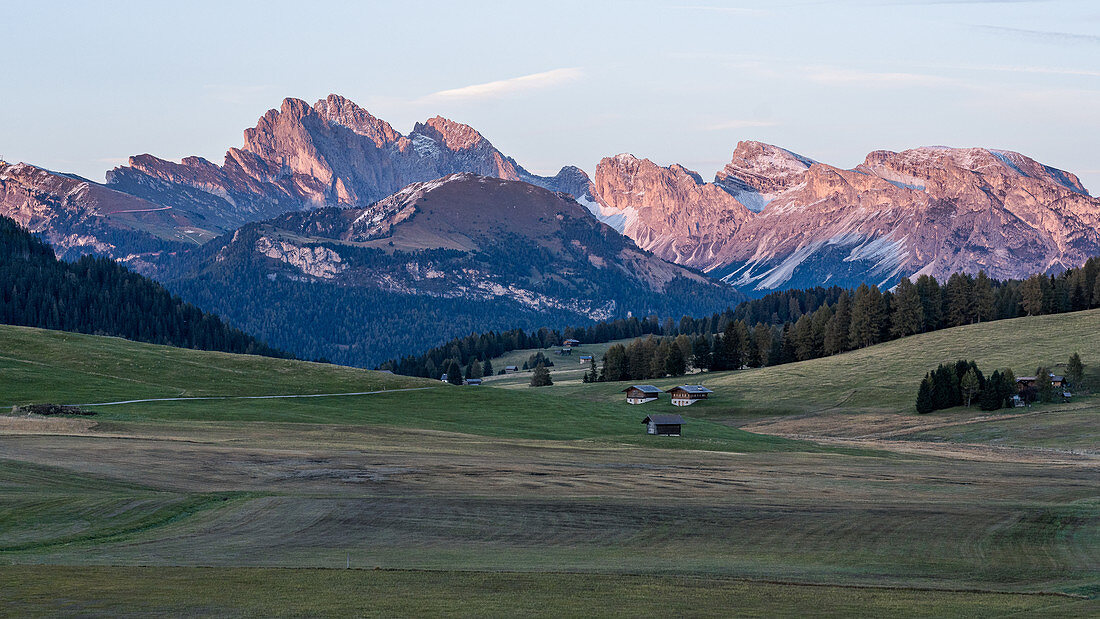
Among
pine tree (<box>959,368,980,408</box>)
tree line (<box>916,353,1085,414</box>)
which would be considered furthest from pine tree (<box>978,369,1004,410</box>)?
pine tree (<box>959,368,980,408</box>)

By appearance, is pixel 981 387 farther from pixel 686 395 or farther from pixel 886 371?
pixel 686 395

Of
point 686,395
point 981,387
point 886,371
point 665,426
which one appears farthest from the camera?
point 886,371

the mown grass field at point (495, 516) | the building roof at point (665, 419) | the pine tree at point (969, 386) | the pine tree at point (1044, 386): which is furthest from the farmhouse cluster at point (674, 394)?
the mown grass field at point (495, 516)

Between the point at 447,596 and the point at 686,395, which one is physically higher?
the point at 686,395

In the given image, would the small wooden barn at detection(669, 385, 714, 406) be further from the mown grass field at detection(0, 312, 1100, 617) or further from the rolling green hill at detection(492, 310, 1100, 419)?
the mown grass field at detection(0, 312, 1100, 617)

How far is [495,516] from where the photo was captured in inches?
2099

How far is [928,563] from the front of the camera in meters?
46.0

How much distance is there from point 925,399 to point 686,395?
38.0 m

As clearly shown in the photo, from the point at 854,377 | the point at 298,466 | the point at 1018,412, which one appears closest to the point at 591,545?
the point at 298,466

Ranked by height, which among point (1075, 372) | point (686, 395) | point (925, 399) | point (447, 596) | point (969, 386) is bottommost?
point (447, 596)

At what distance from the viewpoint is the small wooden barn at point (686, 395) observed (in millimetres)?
172450

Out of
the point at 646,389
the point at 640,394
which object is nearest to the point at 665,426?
the point at 640,394

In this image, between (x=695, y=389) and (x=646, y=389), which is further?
(x=646, y=389)

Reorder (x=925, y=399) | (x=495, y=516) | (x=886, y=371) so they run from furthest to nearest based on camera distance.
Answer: (x=886, y=371) < (x=925, y=399) < (x=495, y=516)
